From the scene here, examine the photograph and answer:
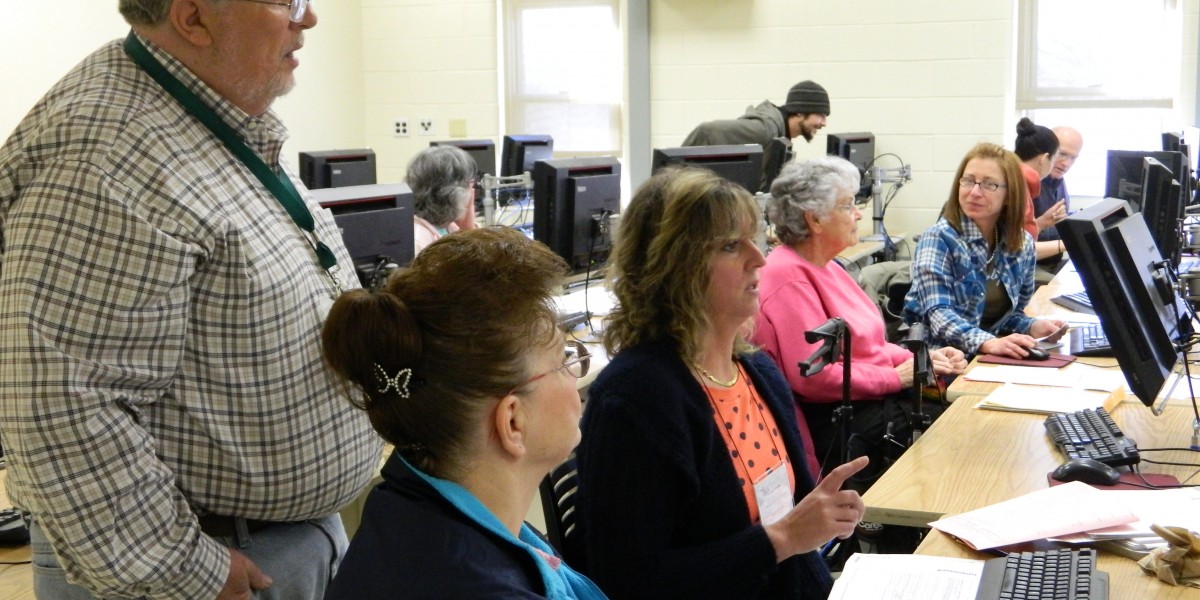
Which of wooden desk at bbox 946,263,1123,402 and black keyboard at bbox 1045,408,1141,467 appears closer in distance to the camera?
black keyboard at bbox 1045,408,1141,467

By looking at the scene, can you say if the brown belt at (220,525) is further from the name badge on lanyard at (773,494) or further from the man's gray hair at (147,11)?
the name badge on lanyard at (773,494)

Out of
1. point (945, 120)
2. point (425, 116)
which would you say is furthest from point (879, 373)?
point (425, 116)

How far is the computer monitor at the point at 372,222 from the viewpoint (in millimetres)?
3051

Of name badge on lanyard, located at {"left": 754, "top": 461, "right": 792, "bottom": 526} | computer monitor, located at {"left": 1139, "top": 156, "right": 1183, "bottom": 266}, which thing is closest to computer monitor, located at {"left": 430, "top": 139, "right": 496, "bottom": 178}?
computer monitor, located at {"left": 1139, "top": 156, "right": 1183, "bottom": 266}

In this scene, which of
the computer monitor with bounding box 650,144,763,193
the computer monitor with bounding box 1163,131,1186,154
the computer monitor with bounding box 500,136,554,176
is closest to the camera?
the computer monitor with bounding box 650,144,763,193

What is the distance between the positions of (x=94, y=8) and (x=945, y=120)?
467 centimetres

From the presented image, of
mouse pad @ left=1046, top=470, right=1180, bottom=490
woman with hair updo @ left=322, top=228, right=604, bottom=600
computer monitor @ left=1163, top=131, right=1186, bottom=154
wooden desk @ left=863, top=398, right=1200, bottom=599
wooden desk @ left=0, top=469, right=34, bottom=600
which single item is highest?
computer monitor @ left=1163, top=131, right=1186, bottom=154

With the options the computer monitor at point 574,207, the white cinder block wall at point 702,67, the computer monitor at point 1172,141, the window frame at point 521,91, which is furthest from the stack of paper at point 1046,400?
the window frame at point 521,91

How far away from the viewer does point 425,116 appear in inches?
313

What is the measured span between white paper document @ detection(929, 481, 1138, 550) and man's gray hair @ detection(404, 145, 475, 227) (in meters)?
2.75

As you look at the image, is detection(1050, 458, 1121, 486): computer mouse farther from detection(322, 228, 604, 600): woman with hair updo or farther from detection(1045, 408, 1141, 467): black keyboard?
detection(322, 228, 604, 600): woman with hair updo

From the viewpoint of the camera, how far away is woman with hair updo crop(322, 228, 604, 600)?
1.09 metres

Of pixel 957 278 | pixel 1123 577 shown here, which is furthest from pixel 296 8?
pixel 957 278

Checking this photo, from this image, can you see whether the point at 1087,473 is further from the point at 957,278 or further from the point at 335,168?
the point at 335,168
